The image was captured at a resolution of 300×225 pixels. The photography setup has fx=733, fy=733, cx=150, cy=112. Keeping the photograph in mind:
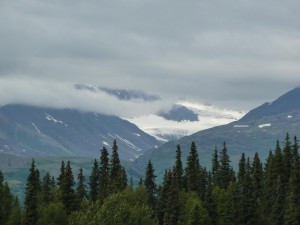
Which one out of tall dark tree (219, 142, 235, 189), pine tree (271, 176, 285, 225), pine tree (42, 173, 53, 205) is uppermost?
tall dark tree (219, 142, 235, 189)

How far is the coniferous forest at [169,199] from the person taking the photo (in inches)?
5418

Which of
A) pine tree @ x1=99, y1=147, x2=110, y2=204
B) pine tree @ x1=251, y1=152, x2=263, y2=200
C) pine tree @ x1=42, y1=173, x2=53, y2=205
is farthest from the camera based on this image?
pine tree @ x1=251, y1=152, x2=263, y2=200

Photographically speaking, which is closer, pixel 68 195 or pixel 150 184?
pixel 68 195

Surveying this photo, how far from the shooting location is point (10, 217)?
15038 cm

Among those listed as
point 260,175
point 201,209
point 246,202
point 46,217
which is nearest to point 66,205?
point 46,217

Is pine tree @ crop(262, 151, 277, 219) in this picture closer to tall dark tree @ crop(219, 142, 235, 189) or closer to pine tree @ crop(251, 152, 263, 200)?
pine tree @ crop(251, 152, 263, 200)

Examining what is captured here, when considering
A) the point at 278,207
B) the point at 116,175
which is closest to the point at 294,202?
the point at 278,207

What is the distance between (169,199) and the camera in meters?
151

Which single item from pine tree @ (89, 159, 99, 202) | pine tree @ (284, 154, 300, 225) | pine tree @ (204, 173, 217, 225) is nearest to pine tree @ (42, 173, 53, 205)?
pine tree @ (89, 159, 99, 202)

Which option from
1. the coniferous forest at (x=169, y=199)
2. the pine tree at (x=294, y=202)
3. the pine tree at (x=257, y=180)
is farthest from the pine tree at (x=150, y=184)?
the pine tree at (x=294, y=202)

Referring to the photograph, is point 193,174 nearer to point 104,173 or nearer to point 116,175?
point 116,175

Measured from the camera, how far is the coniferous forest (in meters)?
138

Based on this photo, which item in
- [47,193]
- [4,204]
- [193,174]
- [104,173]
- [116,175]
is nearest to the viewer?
[4,204]

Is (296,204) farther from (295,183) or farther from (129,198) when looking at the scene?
(129,198)
